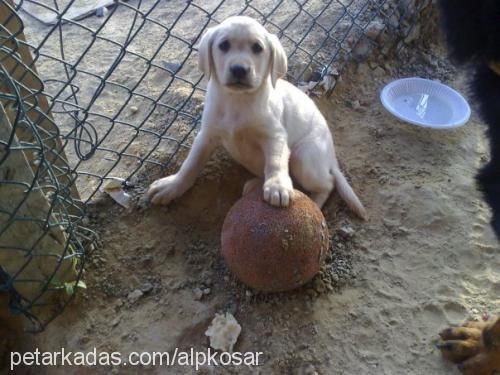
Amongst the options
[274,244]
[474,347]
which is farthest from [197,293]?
[474,347]

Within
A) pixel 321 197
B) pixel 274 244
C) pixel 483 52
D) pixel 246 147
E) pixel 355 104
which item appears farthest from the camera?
pixel 355 104

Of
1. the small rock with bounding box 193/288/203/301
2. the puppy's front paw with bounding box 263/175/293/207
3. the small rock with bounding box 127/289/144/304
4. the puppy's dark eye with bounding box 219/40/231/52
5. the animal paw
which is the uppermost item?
the puppy's dark eye with bounding box 219/40/231/52

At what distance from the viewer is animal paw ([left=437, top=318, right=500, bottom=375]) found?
185 cm

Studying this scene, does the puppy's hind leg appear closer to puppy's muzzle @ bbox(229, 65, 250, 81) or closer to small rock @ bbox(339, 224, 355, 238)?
small rock @ bbox(339, 224, 355, 238)

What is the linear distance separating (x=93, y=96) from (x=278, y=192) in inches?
38.7

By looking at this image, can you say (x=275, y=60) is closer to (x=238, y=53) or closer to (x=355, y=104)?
(x=238, y=53)

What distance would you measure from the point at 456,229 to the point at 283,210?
1.06 meters

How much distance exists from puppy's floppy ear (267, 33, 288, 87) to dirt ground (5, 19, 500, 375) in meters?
0.66

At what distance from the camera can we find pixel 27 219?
5.65 ft

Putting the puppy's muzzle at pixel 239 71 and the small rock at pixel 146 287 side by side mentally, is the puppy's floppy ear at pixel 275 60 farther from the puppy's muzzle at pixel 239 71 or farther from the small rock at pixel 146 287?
the small rock at pixel 146 287

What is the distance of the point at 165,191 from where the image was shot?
2.33 metres

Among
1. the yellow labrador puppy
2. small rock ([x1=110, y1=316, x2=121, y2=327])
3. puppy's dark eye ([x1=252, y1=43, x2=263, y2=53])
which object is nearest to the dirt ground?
small rock ([x1=110, y1=316, x2=121, y2=327])

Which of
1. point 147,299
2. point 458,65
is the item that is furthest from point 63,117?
point 458,65

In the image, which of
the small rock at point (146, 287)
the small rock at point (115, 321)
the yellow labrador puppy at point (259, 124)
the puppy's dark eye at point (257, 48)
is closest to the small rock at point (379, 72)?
the yellow labrador puppy at point (259, 124)
